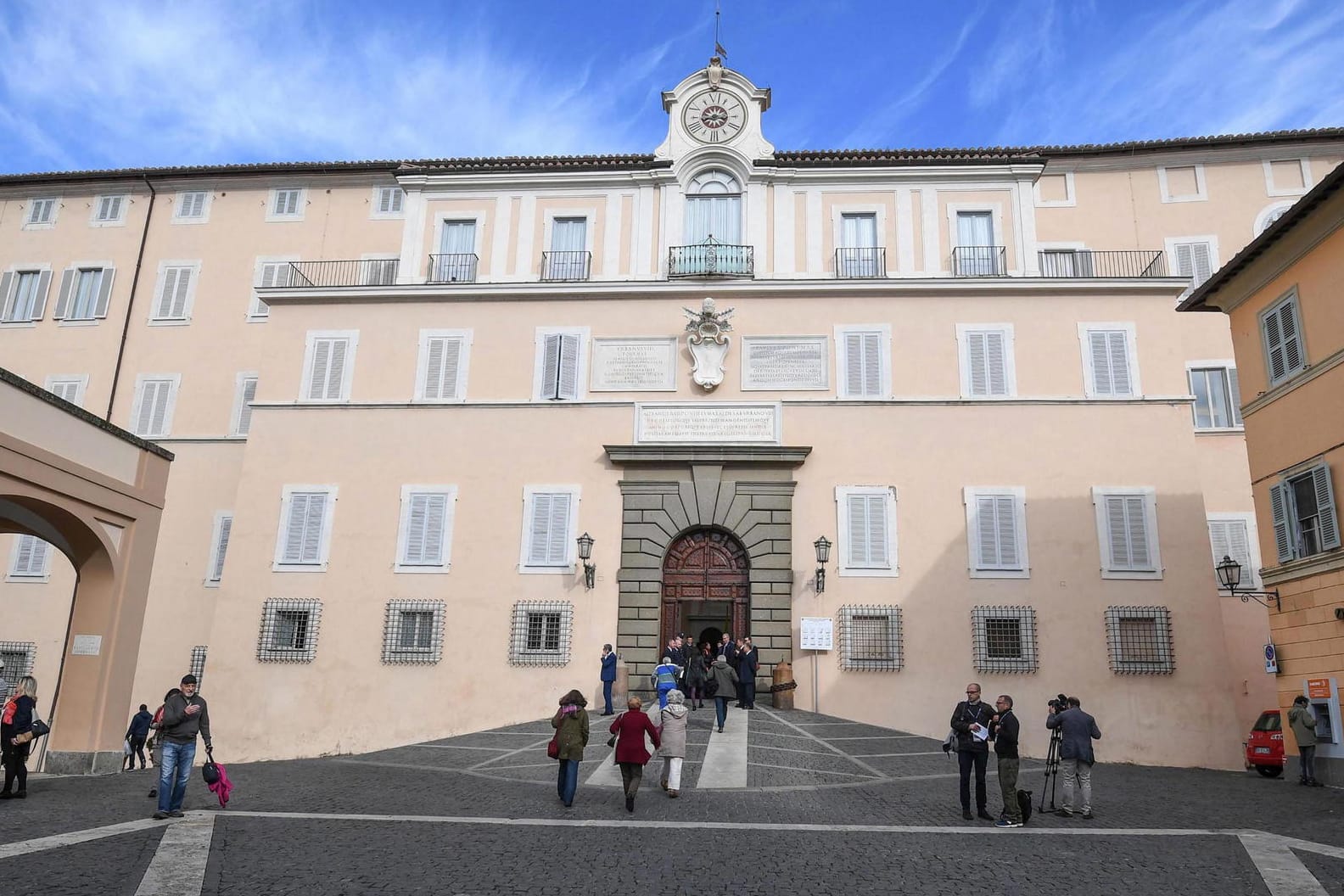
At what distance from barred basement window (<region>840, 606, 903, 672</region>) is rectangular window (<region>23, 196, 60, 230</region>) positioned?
26507mm

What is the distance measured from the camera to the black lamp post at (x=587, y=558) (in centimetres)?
2239

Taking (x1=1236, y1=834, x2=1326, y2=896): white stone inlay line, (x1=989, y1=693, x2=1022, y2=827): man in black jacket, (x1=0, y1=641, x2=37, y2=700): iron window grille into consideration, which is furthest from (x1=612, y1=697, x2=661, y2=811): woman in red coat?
(x1=0, y1=641, x2=37, y2=700): iron window grille

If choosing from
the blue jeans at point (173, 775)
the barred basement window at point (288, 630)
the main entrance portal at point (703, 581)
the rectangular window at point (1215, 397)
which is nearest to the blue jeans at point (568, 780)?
the blue jeans at point (173, 775)

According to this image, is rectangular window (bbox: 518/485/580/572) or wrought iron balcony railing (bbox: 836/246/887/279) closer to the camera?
rectangular window (bbox: 518/485/580/572)

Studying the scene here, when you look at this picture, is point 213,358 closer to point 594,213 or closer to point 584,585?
point 594,213

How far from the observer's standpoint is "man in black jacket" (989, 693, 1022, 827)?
11844 millimetres

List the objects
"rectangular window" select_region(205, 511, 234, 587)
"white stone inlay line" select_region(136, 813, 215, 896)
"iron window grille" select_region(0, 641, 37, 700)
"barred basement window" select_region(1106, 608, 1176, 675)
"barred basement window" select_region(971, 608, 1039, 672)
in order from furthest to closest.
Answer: "iron window grille" select_region(0, 641, 37, 700)
"rectangular window" select_region(205, 511, 234, 587)
"barred basement window" select_region(971, 608, 1039, 672)
"barred basement window" select_region(1106, 608, 1176, 675)
"white stone inlay line" select_region(136, 813, 215, 896)

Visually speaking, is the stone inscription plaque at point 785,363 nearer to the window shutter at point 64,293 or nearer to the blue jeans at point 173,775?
the blue jeans at point 173,775

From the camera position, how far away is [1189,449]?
22.6m

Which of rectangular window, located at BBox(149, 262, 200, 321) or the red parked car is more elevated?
rectangular window, located at BBox(149, 262, 200, 321)

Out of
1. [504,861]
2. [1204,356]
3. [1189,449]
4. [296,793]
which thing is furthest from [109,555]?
[1204,356]

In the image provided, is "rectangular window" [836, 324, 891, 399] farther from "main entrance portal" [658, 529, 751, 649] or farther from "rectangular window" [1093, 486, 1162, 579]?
"rectangular window" [1093, 486, 1162, 579]

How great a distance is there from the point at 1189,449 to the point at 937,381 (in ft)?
18.4

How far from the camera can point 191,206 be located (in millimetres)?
30844
